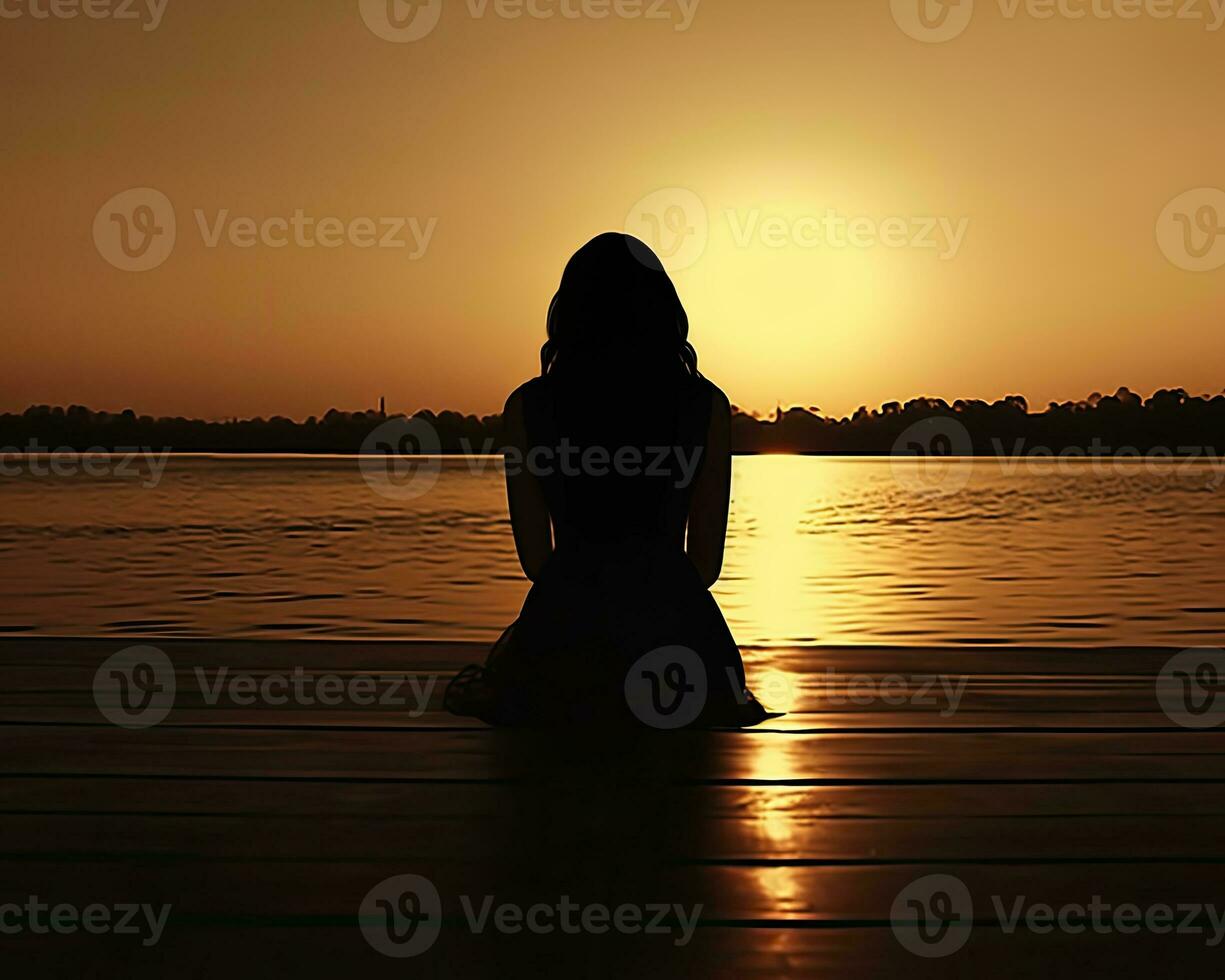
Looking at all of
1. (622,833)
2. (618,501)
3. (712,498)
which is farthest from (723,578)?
(622,833)

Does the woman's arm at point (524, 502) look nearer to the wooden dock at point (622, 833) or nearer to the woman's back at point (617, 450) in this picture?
the woman's back at point (617, 450)

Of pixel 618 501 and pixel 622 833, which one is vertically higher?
pixel 618 501

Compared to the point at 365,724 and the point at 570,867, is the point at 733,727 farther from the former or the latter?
the point at 570,867

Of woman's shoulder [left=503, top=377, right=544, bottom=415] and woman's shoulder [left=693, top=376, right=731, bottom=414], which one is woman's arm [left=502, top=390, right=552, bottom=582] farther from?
woman's shoulder [left=693, top=376, right=731, bottom=414]

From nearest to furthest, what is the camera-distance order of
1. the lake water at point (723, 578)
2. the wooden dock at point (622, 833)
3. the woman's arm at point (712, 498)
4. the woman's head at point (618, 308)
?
the wooden dock at point (622, 833), the woman's head at point (618, 308), the woman's arm at point (712, 498), the lake water at point (723, 578)

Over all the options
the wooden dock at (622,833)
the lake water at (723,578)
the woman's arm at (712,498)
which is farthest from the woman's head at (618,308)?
the lake water at (723,578)

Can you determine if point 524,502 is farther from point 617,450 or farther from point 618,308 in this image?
point 618,308

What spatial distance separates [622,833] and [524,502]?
4.79 ft

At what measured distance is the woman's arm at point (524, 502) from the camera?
12.9 ft

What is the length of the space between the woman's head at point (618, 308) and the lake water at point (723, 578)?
2584 mm

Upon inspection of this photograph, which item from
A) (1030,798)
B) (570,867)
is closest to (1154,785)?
(1030,798)

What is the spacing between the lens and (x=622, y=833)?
285 centimetres

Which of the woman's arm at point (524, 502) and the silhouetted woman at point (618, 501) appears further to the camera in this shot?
the woman's arm at point (524, 502)

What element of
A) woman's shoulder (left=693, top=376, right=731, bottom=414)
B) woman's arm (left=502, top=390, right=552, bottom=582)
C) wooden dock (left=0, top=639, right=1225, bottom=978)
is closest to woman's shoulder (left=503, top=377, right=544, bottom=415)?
woman's arm (left=502, top=390, right=552, bottom=582)
